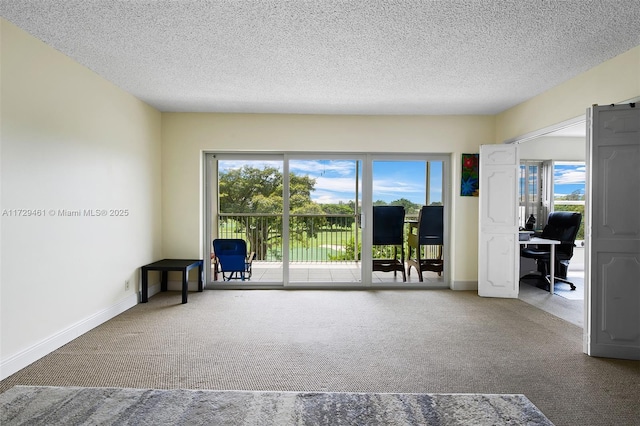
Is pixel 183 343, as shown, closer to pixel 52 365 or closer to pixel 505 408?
pixel 52 365

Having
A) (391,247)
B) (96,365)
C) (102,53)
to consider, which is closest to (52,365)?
(96,365)

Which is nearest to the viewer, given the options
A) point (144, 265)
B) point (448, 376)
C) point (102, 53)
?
point (448, 376)

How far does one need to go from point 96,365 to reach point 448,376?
271 centimetres

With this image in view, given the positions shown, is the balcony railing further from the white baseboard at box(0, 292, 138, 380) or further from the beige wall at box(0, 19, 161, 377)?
the white baseboard at box(0, 292, 138, 380)

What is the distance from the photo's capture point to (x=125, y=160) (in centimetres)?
436

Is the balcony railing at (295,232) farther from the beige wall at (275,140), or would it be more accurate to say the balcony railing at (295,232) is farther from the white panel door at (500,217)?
the white panel door at (500,217)

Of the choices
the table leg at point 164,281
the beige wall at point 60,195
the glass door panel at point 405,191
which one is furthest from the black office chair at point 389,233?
the beige wall at point 60,195

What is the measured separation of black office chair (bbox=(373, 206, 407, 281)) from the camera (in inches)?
217

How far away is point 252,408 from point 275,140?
162 inches

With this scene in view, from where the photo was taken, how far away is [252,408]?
5.75 feet

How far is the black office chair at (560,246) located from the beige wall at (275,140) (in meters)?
1.47

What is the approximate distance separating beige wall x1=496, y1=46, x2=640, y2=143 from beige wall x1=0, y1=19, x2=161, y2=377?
490 cm

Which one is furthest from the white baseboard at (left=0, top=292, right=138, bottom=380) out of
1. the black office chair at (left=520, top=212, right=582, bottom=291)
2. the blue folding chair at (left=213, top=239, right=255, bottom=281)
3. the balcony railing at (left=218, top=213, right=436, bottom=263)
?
the black office chair at (left=520, top=212, right=582, bottom=291)

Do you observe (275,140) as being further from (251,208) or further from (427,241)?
(427,241)
